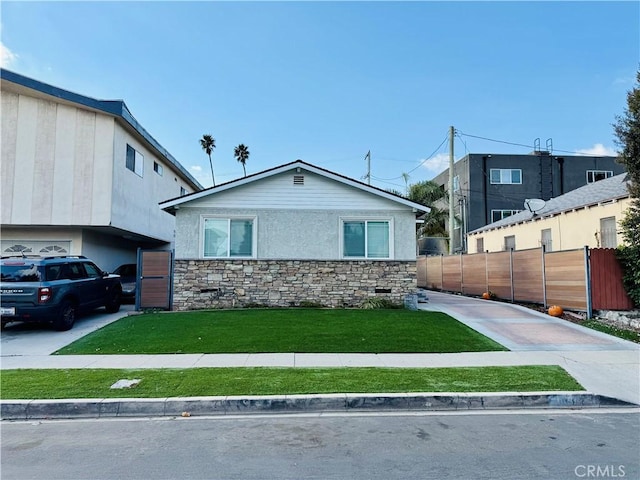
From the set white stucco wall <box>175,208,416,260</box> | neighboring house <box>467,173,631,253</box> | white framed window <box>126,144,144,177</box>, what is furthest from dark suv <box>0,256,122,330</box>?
neighboring house <box>467,173,631,253</box>

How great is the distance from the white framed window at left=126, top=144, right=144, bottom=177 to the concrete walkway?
9.93 metres

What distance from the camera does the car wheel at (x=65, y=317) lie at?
35.9 feet

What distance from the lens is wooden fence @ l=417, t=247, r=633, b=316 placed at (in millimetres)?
11734

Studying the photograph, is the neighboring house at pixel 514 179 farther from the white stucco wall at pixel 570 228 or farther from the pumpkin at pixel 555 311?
the pumpkin at pixel 555 311

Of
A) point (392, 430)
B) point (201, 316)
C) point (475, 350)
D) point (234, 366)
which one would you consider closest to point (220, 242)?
point (201, 316)

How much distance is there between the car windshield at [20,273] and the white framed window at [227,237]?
4777mm

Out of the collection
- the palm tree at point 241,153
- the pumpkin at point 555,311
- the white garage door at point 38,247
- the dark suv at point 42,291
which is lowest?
the pumpkin at point 555,311

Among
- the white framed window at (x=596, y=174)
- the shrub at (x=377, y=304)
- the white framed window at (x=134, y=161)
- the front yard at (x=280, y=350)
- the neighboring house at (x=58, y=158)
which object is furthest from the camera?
the white framed window at (x=596, y=174)

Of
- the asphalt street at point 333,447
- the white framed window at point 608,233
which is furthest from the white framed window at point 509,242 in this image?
the asphalt street at point 333,447

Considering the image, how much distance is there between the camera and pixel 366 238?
46.9 ft

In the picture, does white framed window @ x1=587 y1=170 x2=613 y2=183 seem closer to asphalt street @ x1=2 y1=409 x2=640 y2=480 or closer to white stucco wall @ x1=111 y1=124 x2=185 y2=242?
white stucco wall @ x1=111 y1=124 x2=185 y2=242

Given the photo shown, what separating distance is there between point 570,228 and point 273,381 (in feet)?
50.0

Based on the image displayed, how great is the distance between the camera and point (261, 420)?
5.48 meters

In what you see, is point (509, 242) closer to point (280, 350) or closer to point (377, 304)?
point (377, 304)
